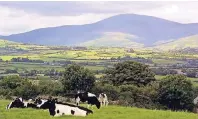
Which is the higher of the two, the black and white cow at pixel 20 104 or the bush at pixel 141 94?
the black and white cow at pixel 20 104

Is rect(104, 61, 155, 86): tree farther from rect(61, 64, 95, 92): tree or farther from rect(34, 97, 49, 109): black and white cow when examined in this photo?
rect(34, 97, 49, 109): black and white cow

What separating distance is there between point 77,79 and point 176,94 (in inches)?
604

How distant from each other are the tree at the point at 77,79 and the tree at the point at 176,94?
36.9 ft

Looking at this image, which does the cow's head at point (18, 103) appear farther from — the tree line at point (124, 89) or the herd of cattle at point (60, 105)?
the tree line at point (124, 89)

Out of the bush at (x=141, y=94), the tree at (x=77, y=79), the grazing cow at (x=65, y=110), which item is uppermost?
the grazing cow at (x=65, y=110)

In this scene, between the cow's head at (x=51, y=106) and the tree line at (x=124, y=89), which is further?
the tree line at (x=124, y=89)

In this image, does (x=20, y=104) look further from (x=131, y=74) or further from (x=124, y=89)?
(x=131, y=74)

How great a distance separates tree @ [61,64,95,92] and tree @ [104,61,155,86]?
256 inches

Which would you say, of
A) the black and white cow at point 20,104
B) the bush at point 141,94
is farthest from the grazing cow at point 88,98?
the bush at point 141,94

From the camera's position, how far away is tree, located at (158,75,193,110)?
5869cm

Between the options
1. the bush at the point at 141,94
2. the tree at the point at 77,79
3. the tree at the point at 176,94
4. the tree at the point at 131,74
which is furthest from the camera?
the tree at the point at 131,74

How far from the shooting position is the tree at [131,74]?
66.5m

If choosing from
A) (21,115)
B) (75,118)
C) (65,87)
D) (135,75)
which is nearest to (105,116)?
(75,118)

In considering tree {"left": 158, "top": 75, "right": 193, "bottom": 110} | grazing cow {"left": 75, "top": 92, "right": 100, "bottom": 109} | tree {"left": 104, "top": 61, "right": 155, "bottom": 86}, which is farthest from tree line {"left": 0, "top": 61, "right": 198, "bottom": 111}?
grazing cow {"left": 75, "top": 92, "right": 100, "bottom": 109}
